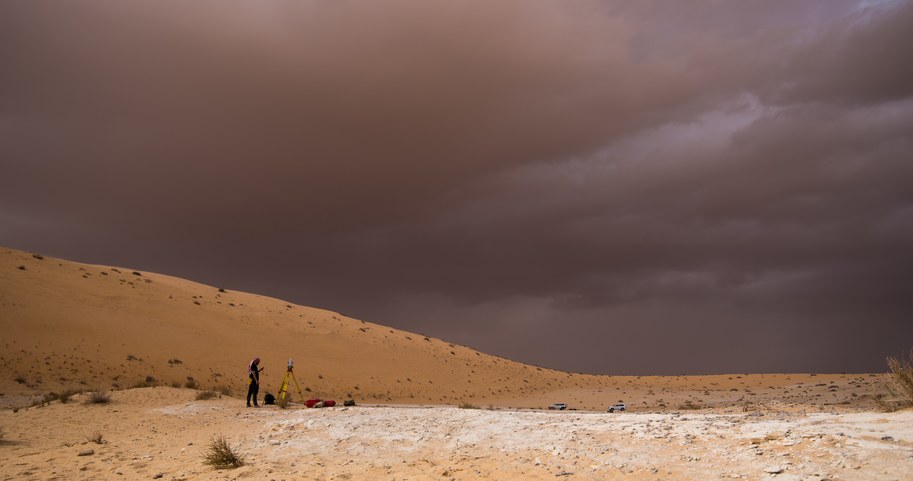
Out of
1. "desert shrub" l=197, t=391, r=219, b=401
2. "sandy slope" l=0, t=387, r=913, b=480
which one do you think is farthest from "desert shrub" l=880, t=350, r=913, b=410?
"desert shrub" l=197, t=391, r=219, b=401

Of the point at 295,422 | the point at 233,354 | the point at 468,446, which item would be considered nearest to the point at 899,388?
the point at 468,446

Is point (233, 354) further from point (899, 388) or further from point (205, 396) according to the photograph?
point (899, 388)

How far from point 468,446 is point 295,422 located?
7.12 m

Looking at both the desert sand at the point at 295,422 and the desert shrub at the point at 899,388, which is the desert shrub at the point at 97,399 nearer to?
the desert sand at the point at 295,422

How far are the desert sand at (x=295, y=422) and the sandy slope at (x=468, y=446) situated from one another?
0.04 metres

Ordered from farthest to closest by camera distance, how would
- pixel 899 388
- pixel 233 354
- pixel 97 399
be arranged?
1. pixel 233 354
2. pixel 97 399
3. pixel 899 388

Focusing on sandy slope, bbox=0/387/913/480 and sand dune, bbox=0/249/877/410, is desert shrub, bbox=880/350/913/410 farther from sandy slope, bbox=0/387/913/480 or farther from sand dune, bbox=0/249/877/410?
sand dune, bbox=0/249/877/410

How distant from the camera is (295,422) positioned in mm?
17688

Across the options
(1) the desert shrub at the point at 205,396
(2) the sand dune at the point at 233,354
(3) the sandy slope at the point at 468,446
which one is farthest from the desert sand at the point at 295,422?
(1) the desert shrub at the point at 205,396

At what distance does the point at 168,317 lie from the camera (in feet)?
158

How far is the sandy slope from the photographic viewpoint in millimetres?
9141

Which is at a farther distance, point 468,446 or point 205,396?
point 205,396

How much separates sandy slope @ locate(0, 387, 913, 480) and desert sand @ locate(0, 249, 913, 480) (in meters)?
0.04

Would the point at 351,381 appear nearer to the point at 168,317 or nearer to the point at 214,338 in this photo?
the point at 214,338
